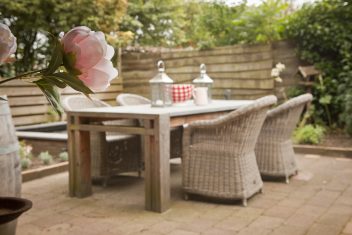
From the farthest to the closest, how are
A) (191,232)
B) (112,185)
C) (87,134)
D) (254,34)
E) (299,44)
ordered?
(254,34), (299,44), (112,185), (87,134), (191,232)

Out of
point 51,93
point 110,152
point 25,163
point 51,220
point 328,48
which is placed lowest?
point 51,220

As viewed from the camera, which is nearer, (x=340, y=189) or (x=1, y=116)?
(x=1, y=116)

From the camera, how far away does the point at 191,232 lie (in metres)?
2.33

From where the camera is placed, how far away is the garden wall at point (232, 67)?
19.0ft

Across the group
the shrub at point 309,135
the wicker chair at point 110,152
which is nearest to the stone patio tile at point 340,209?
the wicker chair at point 110,152

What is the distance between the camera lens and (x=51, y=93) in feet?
1.91

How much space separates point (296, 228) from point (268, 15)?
430 cm

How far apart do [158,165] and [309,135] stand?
9.37 ft

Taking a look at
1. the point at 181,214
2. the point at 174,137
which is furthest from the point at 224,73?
the point at 181,214

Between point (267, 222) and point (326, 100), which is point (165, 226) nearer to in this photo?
point (267, 222)

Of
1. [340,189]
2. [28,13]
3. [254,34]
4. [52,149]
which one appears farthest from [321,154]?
[28,13]

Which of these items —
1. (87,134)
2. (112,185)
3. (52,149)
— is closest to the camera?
(87,134)

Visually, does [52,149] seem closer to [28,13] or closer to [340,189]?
[28,13]

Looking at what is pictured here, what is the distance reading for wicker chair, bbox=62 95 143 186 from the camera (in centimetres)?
338
